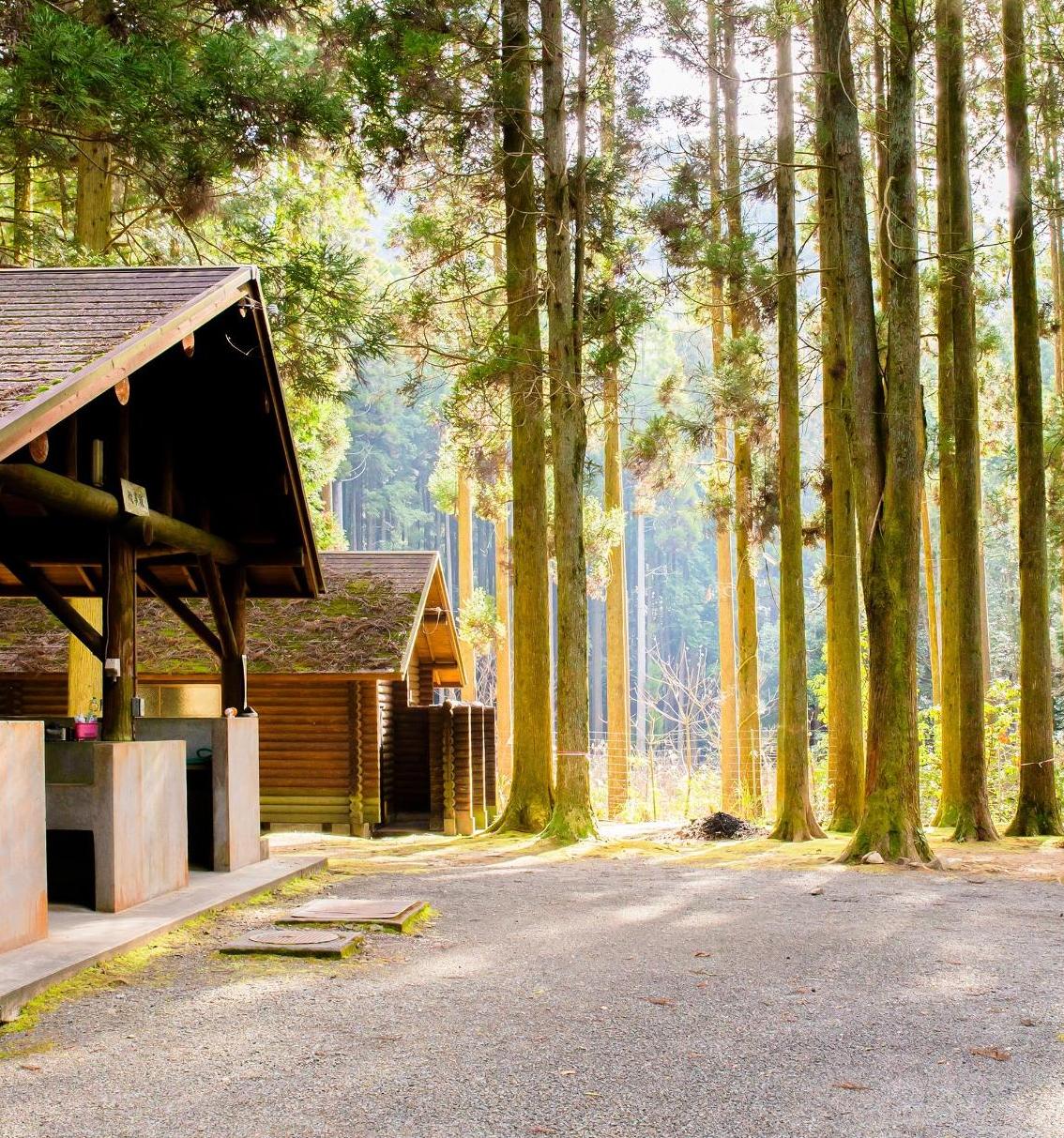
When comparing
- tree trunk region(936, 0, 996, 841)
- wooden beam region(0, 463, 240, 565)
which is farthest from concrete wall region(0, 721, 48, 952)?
tree trunk region(936, 0, 996, 841)

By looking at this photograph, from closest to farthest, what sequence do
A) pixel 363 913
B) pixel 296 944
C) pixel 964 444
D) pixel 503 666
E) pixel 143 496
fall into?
pixel 296 944
pixel 363 913
pixel 143 496
pixel 964 444
pixel 503 666

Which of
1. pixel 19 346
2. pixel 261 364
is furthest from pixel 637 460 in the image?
pixel 19 346

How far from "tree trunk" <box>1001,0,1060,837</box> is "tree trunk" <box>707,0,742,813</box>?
11.6ft

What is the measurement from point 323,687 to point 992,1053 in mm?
13696

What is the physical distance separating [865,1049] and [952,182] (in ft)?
40.5

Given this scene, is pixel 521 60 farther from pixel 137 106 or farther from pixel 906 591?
pixel 906 591

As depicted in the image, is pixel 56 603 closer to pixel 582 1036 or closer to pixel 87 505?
pixel 87 505

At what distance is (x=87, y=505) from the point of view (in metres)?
7.68

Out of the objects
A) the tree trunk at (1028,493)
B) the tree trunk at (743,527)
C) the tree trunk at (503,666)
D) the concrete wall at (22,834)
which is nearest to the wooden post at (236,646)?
the concrete wall at (22,834)

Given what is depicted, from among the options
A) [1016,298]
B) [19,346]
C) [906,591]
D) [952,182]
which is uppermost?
[952,182]

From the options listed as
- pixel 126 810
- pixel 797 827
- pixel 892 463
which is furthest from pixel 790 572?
pixel 126 810

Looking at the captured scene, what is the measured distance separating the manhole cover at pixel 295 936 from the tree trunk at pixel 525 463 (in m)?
7.73

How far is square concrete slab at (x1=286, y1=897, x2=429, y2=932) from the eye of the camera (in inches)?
298

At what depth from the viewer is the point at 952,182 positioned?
14.7 m
